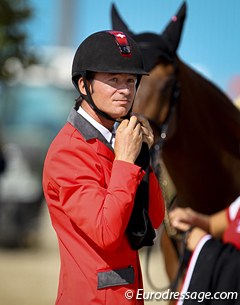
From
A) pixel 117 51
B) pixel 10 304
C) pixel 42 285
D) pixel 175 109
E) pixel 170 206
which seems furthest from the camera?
pixel 42 285

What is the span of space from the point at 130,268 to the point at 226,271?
730 mm

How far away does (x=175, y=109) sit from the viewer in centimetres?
444

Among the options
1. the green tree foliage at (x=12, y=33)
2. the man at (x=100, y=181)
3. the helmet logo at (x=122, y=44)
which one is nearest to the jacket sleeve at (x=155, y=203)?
the man at (x=100, y=181)

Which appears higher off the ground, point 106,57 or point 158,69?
point 106,57

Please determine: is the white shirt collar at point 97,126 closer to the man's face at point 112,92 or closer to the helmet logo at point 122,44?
the man's face at point 112,92

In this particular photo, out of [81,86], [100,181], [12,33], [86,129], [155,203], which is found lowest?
[12,33]

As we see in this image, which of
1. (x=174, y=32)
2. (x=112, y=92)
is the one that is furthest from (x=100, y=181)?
(x=174, y=32)

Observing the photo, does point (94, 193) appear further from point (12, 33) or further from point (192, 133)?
point (12, 33)

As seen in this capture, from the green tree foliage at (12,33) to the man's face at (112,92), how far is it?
20.3ft

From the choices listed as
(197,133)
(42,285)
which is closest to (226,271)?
(197,133)

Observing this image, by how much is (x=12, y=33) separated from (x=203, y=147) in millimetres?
5111

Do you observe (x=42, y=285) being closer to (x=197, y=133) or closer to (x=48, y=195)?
(x=197, y=133)

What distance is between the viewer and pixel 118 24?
4.60 meters

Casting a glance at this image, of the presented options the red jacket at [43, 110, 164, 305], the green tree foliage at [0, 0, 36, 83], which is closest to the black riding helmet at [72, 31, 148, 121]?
the red jacket at [43, 110, 164, 305]
